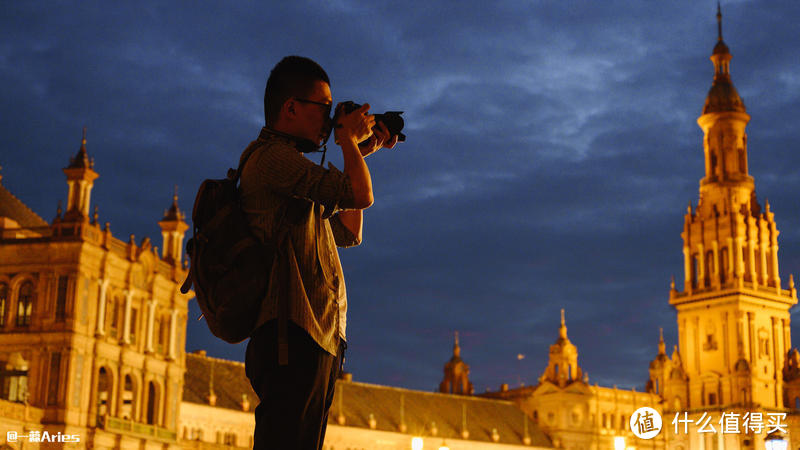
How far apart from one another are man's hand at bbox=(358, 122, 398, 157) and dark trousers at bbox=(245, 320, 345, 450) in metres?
1.28

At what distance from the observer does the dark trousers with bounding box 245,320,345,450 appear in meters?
6.09

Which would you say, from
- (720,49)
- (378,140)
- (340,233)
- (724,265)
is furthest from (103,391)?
(720,49)

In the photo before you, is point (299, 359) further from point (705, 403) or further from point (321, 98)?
point (705, 403)

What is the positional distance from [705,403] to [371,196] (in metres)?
106

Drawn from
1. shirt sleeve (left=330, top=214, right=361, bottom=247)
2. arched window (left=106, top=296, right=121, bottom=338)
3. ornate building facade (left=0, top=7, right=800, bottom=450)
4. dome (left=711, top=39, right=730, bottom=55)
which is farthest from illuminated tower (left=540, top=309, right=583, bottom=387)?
shirt sleeve (left=330, top=214, right=361, bottom=247)

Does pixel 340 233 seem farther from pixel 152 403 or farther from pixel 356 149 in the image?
pixel 152 403

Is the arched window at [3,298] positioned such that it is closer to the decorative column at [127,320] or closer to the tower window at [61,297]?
the tower window at [61,297]

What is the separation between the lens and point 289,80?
22.1ft

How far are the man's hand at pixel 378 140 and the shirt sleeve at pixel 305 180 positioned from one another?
0.61 meters

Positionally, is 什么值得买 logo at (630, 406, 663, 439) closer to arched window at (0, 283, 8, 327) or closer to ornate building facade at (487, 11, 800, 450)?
ornate building facade at (487, 11, 800, 450)

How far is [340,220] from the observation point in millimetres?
7066

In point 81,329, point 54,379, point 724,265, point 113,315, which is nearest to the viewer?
point 54,379

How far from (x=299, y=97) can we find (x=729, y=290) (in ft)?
348

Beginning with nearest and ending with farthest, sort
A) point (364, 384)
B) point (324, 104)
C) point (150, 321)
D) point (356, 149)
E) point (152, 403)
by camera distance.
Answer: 1. point (356, 149)
2. point (324, 104)
3. point (150, 321)
4. point (152, 403)
5. point (364, 384)
